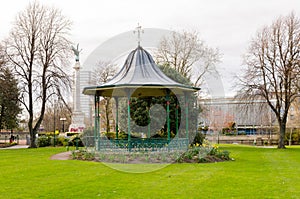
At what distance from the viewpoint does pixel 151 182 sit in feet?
38.4

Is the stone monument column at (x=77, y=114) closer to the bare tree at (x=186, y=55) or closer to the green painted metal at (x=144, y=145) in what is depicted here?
the bare tree at (x=186, y=55)

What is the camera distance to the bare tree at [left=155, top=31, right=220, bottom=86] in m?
37.7

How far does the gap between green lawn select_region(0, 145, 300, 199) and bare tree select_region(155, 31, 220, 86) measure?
2320 cm

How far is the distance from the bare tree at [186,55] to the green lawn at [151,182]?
2320 centimetres

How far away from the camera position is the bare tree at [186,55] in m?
37.7

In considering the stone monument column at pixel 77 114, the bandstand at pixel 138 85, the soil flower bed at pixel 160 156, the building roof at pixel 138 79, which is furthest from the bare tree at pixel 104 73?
the soil flower bed at pixel 160 156

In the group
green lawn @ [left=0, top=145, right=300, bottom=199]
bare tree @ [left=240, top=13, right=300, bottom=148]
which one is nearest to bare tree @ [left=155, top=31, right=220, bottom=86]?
bare tree @ [left=240, top=13, right=300, bottom=148]

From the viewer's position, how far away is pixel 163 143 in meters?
19.1

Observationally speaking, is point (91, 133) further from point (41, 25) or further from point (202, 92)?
point (202, 92)

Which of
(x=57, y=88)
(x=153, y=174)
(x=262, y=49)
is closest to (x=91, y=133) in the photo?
(x=57, y=88)

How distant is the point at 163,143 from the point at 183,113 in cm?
1049

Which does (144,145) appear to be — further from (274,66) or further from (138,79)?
(274,66)

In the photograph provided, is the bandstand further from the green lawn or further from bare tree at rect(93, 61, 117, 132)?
bare tree at rect(93, 61, 117, 132)

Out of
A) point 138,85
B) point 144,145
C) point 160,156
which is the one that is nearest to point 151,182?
point 160,156
